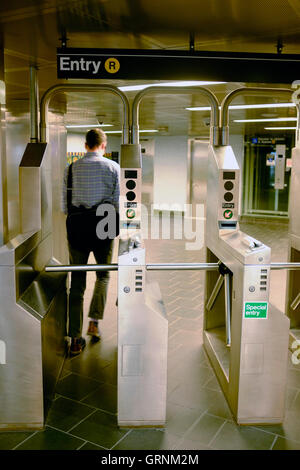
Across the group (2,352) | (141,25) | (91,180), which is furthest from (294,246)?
(2,352)

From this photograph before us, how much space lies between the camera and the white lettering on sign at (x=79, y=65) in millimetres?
2715

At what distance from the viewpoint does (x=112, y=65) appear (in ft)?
9.00

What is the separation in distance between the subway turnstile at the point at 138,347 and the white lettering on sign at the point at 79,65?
1151 mm

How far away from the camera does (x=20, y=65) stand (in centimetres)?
373

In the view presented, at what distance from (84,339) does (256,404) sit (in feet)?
4.93

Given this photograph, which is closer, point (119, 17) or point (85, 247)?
point (119, 17)

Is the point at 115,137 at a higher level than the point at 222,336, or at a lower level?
higher

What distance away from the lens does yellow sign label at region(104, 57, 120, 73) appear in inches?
108

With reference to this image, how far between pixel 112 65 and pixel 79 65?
21 centimetres

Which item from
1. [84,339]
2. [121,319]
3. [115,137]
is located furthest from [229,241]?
[115,137]

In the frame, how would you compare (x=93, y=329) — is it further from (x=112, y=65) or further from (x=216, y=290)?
(x=112, y=65)

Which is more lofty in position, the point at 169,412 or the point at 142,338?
the point at 142,338
